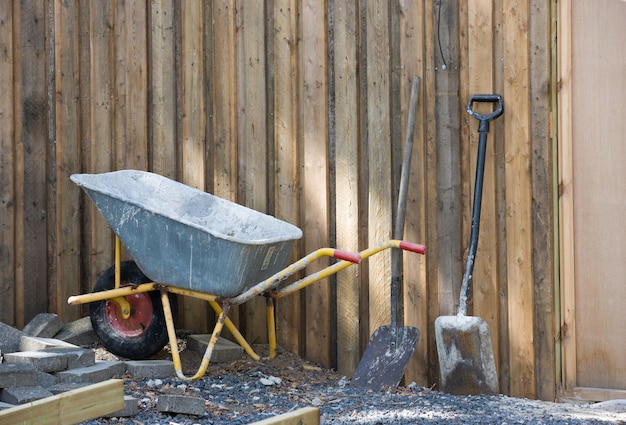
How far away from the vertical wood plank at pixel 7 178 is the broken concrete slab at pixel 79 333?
17.6 inches

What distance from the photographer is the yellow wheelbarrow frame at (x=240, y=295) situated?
184 inches

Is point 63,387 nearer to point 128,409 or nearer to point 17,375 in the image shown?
point 17,375

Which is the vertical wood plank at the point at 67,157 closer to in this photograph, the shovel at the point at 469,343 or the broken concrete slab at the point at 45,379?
the broken concrete slab at the point at 45,379

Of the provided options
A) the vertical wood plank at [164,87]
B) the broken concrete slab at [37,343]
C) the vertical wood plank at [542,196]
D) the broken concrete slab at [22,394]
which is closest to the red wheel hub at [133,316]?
the broken concrete slab at [37,343]

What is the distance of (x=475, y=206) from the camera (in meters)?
4.92

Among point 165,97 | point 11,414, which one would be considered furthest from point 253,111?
point 11,414

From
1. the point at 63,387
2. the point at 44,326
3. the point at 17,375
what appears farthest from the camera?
the point at 44,326

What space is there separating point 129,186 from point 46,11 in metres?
1.36

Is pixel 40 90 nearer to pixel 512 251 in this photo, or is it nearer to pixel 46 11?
pixel 46 11

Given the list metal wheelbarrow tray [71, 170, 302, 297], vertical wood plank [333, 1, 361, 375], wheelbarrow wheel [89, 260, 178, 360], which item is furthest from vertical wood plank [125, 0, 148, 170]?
vertical wood plank [333, 1, 361, 375]

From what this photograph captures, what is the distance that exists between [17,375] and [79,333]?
1219 mm

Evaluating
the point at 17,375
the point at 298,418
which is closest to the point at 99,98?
the point at 17,375

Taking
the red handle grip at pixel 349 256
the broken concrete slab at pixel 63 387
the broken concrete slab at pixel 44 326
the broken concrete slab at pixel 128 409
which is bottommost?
the broken concrete slab at pixel 128 409

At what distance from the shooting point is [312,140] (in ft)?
17.7
